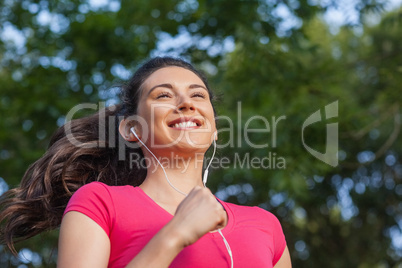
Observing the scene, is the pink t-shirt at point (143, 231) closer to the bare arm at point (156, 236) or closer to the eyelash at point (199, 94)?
the bare arm at point (156, 236)

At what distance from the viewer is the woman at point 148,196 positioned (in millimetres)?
1945

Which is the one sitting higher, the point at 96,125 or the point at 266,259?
the point at 96,125

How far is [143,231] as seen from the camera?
2158mm

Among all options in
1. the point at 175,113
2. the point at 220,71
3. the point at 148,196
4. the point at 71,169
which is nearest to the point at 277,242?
the point at 148,196

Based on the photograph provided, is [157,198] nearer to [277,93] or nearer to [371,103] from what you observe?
[277,93]

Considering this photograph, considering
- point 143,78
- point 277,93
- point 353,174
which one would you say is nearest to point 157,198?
point 143,78

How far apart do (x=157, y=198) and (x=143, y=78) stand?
0.65 m

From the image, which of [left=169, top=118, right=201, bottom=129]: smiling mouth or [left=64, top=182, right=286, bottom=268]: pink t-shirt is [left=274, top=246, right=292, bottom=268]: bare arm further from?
[left=169, top=118, right=201, bottom=129]: smiling mouth

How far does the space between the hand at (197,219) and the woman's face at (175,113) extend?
19.9 inches

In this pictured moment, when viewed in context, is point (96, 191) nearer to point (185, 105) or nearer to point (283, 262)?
point (185, 105)

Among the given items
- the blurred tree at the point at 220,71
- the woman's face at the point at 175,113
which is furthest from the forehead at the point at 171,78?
the blurred tree at the point at 220,71

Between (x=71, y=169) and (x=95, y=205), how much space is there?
2.53 feet

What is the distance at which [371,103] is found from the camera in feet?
33.5

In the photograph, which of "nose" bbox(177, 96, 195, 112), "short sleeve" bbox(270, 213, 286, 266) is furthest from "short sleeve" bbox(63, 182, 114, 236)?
"short sleeve" bbox(270, 213, 286, 266)
